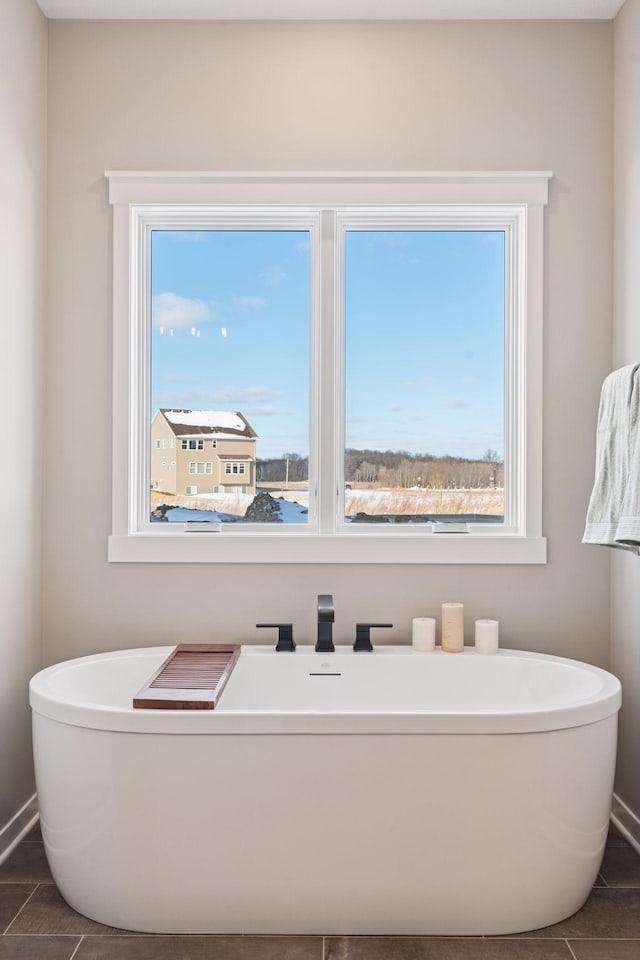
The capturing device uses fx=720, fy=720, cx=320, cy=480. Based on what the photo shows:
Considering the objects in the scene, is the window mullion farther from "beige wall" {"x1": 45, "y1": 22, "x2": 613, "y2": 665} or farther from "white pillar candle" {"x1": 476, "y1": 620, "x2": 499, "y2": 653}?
"white pillar candle" {"x1": 476, "y1": 620, "x2": 499, "y2": 653}

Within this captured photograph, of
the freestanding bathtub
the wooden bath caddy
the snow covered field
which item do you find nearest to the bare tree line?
the snow covered field

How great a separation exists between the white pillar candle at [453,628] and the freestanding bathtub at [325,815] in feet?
2.06

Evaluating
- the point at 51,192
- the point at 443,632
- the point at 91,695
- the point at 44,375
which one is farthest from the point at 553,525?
the point at 51,192

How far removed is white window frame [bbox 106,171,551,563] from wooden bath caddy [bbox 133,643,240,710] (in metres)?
0.34

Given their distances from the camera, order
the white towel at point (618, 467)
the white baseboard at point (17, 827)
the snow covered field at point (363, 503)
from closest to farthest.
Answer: the white towel at point (618, 467) < the white baseboard at point (17, 827) < the snow covered field at point (363, 503)

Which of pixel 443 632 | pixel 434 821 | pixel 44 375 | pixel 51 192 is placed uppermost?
pixel 51 192

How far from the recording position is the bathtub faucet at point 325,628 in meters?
2.43

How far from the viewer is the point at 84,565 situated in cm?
265

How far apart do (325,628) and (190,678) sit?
53cm

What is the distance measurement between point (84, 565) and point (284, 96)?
1853 mm

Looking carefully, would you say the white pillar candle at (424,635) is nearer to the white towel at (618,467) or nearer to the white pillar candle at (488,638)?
→ the white pillar candle at (488,638)

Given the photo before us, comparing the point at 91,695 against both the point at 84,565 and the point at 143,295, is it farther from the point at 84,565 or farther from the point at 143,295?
the point at 143,295

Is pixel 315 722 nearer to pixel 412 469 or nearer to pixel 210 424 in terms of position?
pixel 412 469

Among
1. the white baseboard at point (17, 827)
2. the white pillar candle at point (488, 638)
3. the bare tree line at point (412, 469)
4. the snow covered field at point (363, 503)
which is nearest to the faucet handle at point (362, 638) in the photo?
the white pillar candle at point (488, 638)
